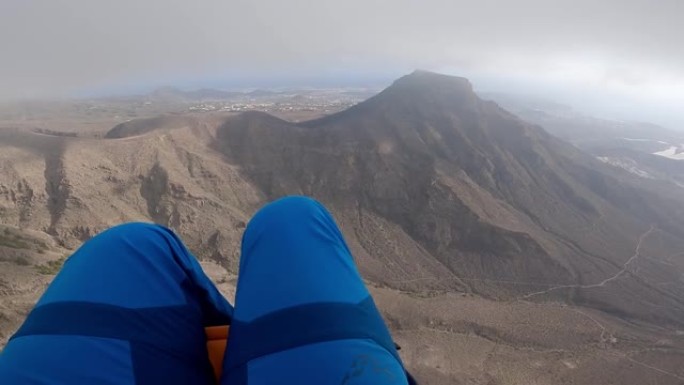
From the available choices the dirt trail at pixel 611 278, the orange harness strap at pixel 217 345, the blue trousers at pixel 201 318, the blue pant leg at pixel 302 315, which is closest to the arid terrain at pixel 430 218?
the dirt trail at pixel 611 278

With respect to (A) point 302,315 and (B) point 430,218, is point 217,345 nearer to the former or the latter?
(A) point 302,315

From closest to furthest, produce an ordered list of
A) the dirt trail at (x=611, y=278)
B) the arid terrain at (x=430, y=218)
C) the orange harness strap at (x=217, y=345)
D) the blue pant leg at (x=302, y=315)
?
the blue pant leg at (x=302, y=315) < the orange harness strap at (x=217, y=345) < the arid terrain at (x=430, y=218) < the dirt trail at (x=611, y=278)

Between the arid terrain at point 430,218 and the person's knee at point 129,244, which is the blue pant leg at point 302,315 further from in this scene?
the arid terrain at point 430,218

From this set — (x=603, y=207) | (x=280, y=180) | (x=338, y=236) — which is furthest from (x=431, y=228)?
(x=338, y=236)

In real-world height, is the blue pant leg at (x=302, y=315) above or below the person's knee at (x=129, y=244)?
below

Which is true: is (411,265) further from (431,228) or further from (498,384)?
(498,384)

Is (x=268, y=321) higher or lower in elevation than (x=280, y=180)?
higher
